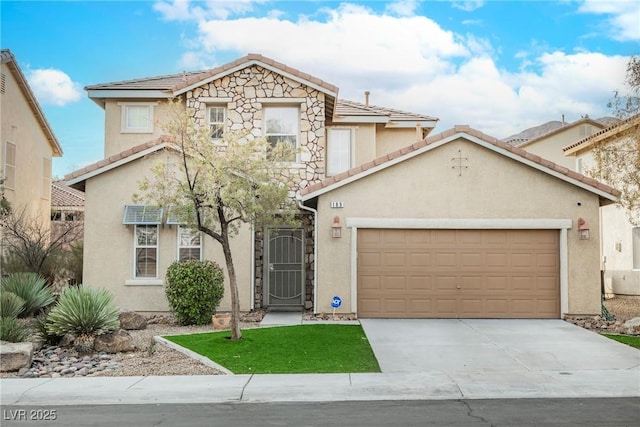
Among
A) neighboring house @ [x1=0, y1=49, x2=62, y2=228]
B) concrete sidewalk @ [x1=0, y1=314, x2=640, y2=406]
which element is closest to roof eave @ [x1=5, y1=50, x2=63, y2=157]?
neighboring house @ [x1=0, y1=49, x2=62, y2=228]

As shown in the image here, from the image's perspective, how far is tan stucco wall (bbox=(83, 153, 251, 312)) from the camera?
16547 millimetres

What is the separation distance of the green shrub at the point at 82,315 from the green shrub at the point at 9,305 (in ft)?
4.68

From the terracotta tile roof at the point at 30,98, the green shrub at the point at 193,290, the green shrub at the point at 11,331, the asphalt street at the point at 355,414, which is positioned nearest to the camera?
Answer: the asphalt street at the point at 355,414

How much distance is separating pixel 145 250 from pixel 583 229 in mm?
11131

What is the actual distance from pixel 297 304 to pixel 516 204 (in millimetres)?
6705

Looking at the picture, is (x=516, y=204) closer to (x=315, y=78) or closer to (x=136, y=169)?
(x=315, y=78)

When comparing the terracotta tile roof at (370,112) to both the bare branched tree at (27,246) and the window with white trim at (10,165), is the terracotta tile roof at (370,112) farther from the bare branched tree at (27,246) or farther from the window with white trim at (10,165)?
the window with white trim at (10,165)

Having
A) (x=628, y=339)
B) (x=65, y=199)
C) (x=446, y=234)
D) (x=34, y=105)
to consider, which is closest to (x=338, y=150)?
(x=446, y=234)

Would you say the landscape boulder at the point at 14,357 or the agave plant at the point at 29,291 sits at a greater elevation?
the agave plant at the point at 29,291

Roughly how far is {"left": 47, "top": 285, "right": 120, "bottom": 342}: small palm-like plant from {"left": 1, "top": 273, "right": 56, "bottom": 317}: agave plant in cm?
349

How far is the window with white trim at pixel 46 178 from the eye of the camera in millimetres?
26469

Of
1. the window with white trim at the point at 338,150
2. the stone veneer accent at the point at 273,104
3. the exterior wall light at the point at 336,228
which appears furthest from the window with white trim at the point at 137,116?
the exterior wall light at the point at 336,228

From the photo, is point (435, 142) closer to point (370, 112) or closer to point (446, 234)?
point (446, 234)

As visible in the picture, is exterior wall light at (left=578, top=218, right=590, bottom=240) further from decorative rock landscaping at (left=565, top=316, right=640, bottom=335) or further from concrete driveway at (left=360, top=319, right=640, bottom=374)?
concrete driveway at (left=360, top=319, right=640, bottom=374)
